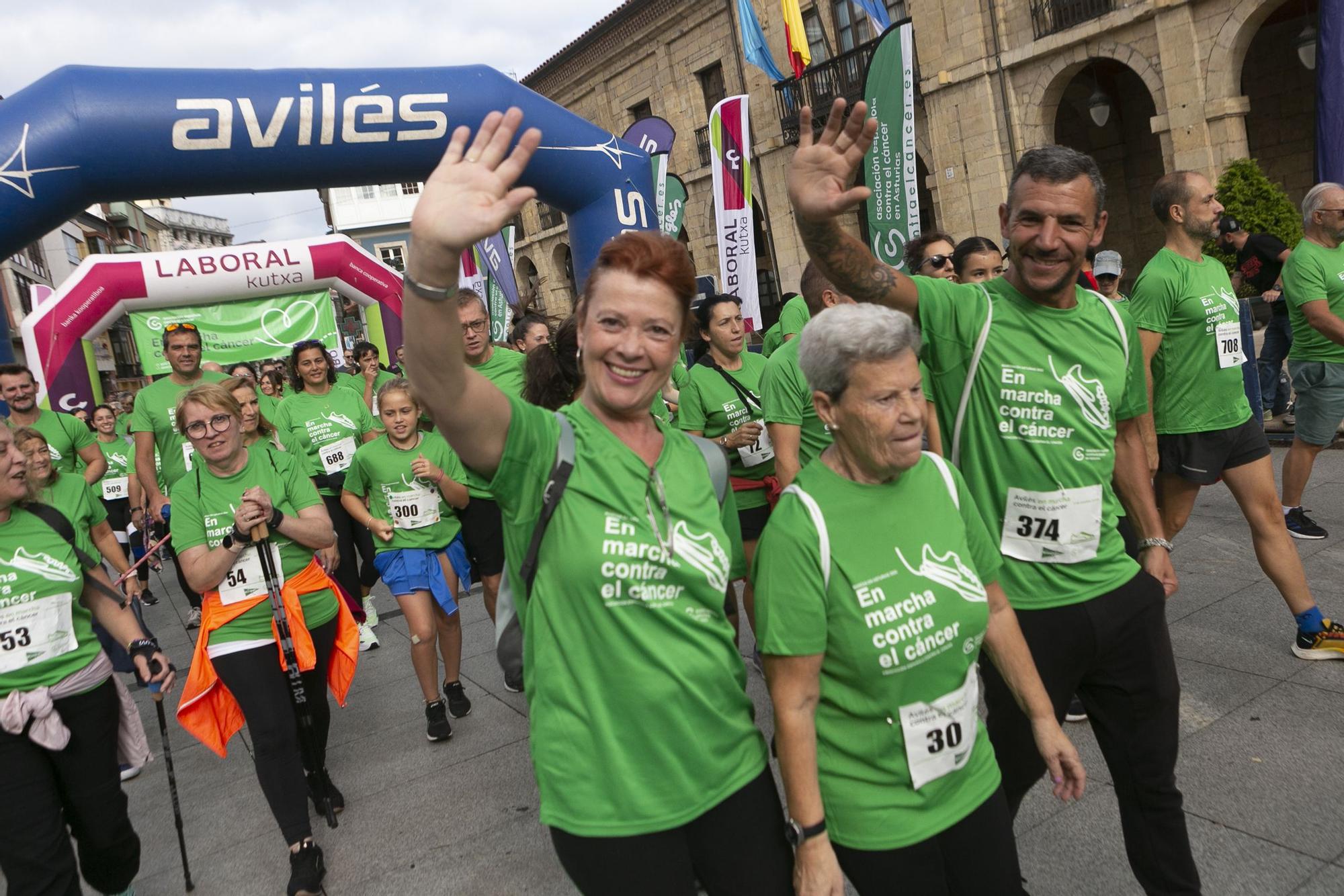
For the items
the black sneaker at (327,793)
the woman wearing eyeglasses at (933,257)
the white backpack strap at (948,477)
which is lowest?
the black sneaker at (327,793)

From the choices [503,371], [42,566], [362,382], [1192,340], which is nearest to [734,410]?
[503,371]

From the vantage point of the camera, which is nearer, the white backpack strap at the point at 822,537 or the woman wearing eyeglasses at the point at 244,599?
the white backpack strap at the point at 822,537

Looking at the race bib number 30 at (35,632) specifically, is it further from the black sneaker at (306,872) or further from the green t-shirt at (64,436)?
the green t-shirt at (64,436)

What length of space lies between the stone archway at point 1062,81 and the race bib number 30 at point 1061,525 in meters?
14.2

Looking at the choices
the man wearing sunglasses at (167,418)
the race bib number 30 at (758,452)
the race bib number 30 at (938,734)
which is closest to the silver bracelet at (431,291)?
the race bib number 30 at (938,734)

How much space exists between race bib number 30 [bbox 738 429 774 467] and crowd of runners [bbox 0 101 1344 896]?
0.63m

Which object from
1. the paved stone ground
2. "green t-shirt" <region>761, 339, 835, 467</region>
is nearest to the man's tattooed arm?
"green t-shirt" <region>761, 339, 835, 467</region>

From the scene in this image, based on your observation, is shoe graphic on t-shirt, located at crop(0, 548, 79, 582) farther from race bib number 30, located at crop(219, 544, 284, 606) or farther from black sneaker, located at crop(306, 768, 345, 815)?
black sneaker, located at crop(306, 768, 345, 815)

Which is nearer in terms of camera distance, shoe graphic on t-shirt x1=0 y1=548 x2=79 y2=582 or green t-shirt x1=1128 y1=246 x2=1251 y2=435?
shoe graphic on t-shirt x1=0 y1=548 x2=79 y2=582

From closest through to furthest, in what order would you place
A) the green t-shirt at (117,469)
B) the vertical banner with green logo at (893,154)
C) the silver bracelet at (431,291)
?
the silver bracelet at (431,291)
the green t-shirt at (117,469)
the vertical banner with green logo at (893,154)

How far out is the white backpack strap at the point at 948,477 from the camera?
210cm

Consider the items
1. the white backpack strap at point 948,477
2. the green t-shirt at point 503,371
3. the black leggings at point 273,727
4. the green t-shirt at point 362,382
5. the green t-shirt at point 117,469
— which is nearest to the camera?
the white backpack strap at point 948,477

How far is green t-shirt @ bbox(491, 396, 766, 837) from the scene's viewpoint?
5.91 feet

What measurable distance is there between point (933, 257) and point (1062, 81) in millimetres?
12770
